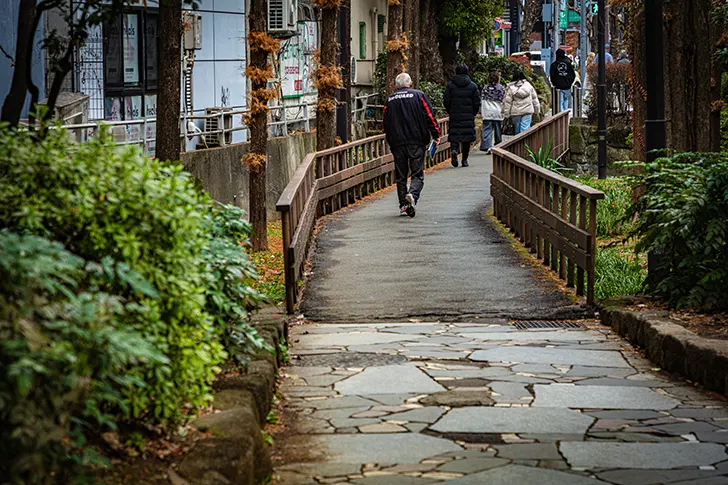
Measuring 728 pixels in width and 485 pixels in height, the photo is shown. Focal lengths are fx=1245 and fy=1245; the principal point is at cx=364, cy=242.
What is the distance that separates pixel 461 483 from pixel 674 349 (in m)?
3.41

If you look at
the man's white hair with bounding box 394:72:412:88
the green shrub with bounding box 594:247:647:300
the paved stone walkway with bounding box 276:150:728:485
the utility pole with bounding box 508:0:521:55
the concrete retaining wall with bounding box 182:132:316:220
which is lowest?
the paved stone walkway with bounding box 276:150:728:485

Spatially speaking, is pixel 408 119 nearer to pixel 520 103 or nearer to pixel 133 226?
pixel 520 103

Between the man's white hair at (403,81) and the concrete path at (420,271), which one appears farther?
the man's white hair at (403,81)

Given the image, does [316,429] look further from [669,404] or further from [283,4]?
[283,4]

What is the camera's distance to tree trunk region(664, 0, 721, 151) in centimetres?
1498

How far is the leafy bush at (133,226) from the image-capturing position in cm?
529

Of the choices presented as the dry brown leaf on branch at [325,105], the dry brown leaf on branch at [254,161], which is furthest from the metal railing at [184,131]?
the dry brown leaf on branch at [254,161]

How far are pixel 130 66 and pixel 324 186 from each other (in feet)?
16.8

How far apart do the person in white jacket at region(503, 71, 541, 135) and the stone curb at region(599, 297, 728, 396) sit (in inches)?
799

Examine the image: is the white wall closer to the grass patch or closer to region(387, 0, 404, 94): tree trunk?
region(387, 0, 404, 94): tree trunk

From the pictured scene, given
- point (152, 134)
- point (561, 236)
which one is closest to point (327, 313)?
point (561, 236)

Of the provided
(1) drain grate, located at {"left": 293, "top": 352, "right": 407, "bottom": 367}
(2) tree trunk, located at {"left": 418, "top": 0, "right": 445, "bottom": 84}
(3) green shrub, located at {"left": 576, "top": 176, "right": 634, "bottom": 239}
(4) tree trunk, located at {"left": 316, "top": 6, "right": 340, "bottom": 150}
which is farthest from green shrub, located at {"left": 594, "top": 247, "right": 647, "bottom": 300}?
(2) tree trunk, located at {"left": 418, "top": 0, "right": 445, "bottom": 84}

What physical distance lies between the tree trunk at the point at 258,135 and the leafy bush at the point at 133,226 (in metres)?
11.5

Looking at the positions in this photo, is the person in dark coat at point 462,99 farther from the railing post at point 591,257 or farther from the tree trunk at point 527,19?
the tree trunk at point 527,19
